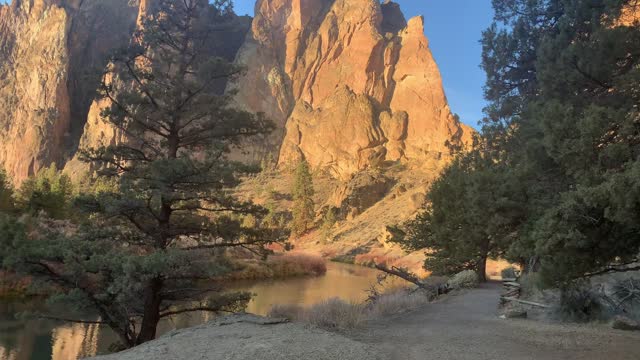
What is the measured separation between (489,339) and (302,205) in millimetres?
74009

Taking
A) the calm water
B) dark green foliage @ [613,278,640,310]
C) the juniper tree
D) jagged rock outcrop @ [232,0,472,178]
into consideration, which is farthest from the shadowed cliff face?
dark green foliage @ [613,278,640,310]

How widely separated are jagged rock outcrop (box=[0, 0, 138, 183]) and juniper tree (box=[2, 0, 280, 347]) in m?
109

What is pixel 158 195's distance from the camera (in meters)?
11.5

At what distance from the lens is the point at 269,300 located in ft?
86.1

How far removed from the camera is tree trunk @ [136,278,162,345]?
12.1 metres

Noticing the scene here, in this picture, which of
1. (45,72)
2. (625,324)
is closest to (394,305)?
(625,324)

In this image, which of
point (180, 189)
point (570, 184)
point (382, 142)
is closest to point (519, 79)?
point (570, 184)

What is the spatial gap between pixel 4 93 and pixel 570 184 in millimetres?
143422

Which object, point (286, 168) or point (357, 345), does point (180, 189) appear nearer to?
point (357, 345)

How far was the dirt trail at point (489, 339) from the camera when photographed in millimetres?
7727

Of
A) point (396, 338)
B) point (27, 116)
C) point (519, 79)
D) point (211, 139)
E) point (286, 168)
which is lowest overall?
point (396, 338)

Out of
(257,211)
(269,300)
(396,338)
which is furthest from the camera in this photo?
(269,300)

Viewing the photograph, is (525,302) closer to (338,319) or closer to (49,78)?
(338,319)

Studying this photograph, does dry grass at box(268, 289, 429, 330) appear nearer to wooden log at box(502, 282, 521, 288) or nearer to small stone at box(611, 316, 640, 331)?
wooden log at box(502, 282, 521, 288)
